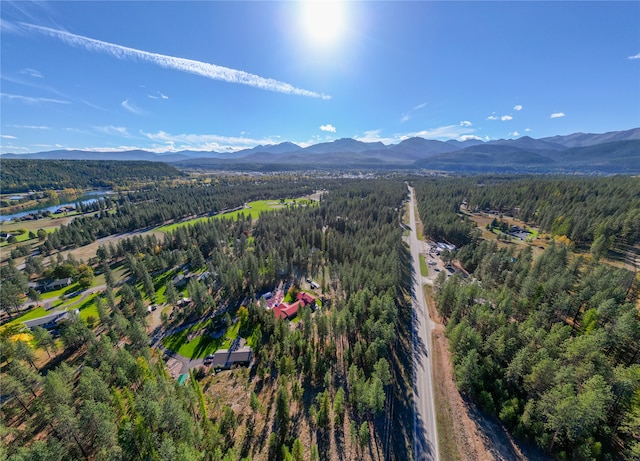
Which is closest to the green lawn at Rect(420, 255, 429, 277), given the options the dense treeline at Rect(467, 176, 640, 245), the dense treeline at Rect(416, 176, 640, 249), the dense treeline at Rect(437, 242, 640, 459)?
the dense treeline at Rect(437, 242, 640, 459)

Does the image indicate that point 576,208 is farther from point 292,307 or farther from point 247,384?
point 247,384

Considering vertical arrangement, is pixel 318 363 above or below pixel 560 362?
below

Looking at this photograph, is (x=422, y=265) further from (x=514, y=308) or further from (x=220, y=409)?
(x=220, y=409)

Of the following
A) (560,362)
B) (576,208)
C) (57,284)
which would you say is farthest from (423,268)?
(57,284)

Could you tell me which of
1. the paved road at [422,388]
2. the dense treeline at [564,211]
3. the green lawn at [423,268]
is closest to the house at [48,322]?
the paved road at [422,388]

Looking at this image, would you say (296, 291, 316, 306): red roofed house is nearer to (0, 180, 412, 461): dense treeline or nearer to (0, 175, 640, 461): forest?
(0, 175, 640, 461): forest

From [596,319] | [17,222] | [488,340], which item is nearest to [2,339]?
[488,340]

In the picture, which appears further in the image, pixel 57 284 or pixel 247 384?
pixel 57 284
